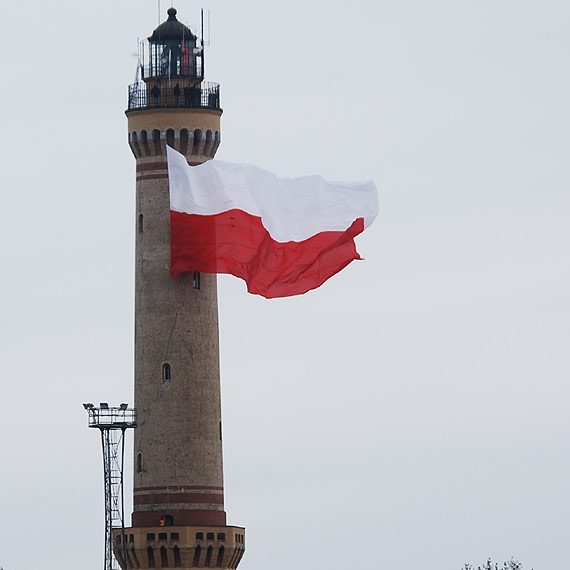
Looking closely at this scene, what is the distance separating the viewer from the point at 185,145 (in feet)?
651

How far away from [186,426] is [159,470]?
2.48 meters

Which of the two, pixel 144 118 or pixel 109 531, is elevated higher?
pixel 144 118

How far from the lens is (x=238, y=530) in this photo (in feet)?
651

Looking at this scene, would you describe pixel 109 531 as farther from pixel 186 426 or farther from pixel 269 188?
pixel 269 188

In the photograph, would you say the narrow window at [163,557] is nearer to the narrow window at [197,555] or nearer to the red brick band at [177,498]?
the narrow window at [197,555]

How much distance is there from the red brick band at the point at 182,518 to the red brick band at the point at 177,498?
1.57 feet

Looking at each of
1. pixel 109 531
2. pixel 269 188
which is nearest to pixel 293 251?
pixel 269 188

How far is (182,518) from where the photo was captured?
196750 millimetres

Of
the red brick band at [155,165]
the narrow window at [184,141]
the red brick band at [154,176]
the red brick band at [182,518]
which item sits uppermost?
the narrow window at [184,141]

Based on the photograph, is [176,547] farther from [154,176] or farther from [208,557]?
[154,176]

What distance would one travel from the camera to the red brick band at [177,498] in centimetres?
19675

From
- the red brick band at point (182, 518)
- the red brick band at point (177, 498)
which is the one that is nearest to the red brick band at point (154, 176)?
the red brick band at point (177, 498)

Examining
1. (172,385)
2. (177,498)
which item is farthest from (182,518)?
(172,385)

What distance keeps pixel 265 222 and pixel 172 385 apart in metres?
9.96
